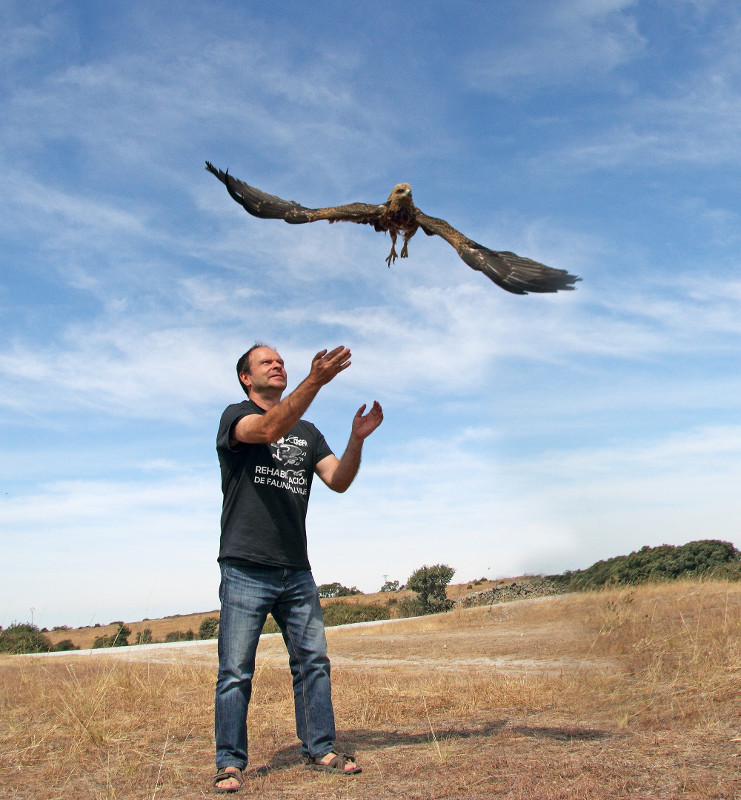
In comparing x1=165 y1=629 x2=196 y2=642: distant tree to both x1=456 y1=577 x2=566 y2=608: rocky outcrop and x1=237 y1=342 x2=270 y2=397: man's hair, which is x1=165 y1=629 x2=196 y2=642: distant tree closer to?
x1=456 y1=577 x2=566 y2=608: rocky outcrop

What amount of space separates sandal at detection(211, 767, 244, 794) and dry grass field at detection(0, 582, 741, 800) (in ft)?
0.24

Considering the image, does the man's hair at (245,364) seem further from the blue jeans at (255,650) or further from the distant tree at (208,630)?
the distant tree at (208,630)

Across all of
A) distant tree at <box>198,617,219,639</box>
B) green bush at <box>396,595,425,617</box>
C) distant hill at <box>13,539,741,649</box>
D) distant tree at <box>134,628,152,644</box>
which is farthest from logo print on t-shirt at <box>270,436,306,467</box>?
green bush at <box>396,595,425,617</box>

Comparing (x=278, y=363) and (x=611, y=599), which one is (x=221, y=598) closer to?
(x=278, y=363)

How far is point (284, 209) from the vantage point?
18.7ft

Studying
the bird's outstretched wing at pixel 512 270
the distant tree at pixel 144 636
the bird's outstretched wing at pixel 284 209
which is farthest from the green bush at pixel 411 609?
the bird's outstretched wing at pixel 512 270

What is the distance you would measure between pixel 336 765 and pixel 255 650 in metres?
0.80

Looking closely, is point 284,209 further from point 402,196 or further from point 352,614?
point 352,614

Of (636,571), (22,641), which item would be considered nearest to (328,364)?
(22,641)

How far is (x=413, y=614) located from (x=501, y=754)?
2484 cm

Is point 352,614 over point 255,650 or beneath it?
beneath

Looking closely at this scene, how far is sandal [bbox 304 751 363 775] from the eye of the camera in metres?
3.97

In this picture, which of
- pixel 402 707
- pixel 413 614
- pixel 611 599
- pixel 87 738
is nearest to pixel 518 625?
pixel 611 599

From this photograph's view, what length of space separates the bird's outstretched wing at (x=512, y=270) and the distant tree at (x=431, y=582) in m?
24.8
